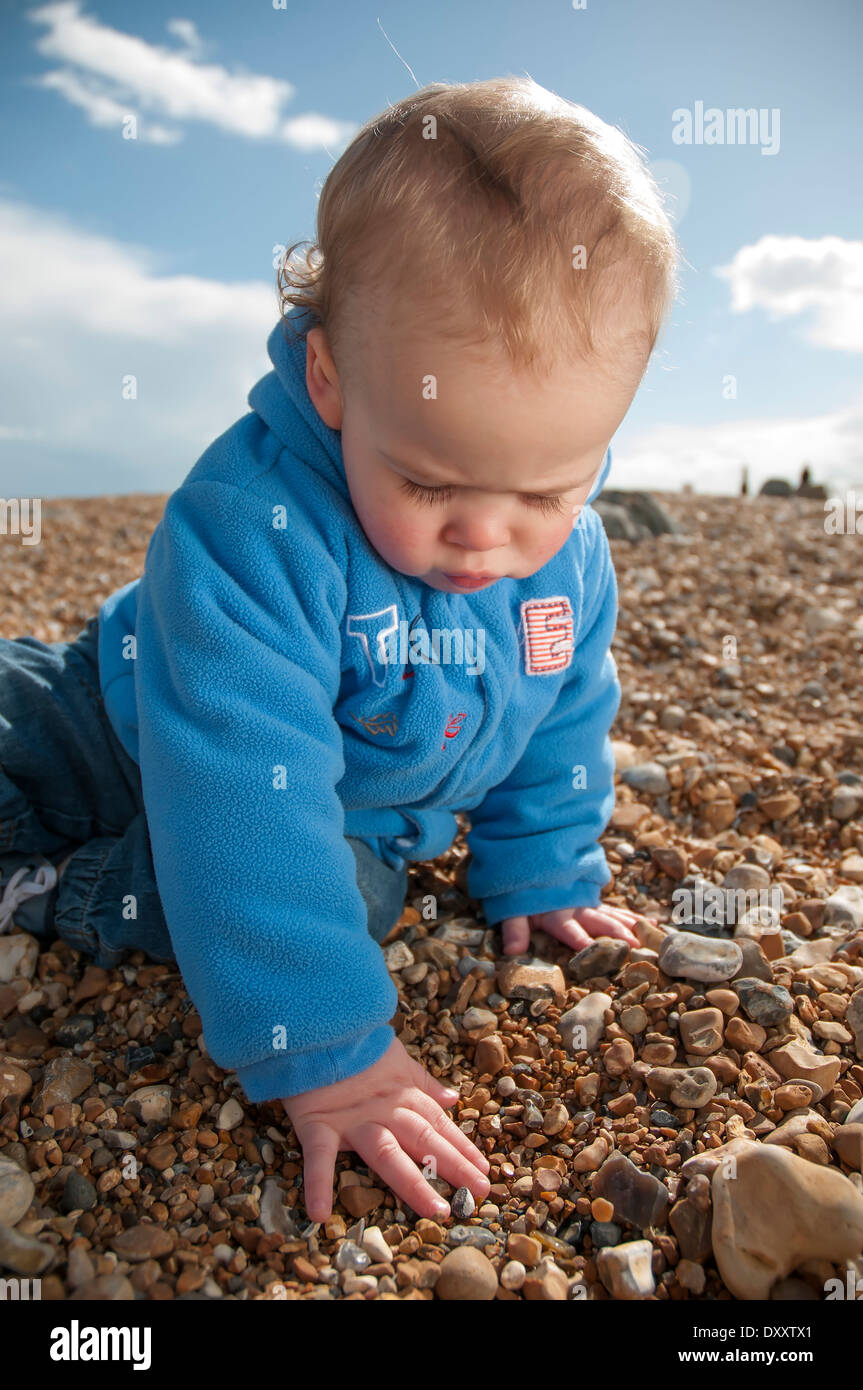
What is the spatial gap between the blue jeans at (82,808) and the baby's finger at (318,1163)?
2.17 feet

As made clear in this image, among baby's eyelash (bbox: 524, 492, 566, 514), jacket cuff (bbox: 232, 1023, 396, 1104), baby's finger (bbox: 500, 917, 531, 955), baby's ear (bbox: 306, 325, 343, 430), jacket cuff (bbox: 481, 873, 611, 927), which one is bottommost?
jacket cuff (bbox: 232, 1023, 396, 1104)

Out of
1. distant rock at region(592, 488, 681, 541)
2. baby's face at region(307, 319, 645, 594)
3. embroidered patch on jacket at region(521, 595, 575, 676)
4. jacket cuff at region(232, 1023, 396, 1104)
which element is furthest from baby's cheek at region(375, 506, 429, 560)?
distant rock at region(592, 488, 681, 541)

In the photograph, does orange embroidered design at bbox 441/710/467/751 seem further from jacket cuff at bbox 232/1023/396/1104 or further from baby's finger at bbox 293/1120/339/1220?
baby's finger at bbox 293/1120/339/1220

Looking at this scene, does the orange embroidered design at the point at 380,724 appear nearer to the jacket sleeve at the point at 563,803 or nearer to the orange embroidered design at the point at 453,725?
the orange embroidered design at the point at 453,725

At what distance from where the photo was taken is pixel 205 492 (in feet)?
7.17

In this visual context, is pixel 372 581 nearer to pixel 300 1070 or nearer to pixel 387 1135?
pixel 300 1070

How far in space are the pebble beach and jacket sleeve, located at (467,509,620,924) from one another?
0.16 metres

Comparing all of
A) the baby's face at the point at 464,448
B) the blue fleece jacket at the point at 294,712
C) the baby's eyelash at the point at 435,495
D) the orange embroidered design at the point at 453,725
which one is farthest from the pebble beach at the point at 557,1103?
the baby's eyelash at the point at 435,495

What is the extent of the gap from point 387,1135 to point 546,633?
1287 mm

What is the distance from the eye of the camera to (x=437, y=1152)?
6.53 feet

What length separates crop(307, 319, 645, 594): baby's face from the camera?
5.78 feet

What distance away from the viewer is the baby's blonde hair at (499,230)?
1.74 metres
